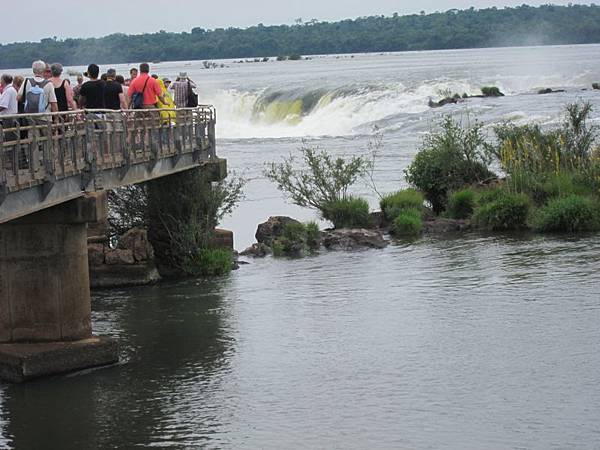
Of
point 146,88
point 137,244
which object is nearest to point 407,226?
point 137,244

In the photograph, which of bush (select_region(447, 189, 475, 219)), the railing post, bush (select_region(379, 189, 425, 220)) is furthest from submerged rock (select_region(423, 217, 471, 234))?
the railing post

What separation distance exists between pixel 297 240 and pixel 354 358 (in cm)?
1090

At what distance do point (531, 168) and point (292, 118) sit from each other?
41649 mm

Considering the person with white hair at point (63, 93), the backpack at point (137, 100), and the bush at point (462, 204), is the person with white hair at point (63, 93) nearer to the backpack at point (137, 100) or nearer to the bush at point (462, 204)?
the backpack at point (137, 100)

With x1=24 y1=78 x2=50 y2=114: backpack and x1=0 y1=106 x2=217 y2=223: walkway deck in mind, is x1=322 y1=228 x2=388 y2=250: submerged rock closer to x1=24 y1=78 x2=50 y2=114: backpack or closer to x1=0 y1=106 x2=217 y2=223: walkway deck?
x1=0 y1=106 x2=217 y2=223: walkway deck

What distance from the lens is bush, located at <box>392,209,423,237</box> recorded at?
104ft

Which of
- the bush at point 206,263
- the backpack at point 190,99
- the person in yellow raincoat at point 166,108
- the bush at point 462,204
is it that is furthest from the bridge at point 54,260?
the bush at point 462,204

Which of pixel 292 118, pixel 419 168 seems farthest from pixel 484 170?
pixel 292 118

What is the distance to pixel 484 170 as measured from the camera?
3431 cm

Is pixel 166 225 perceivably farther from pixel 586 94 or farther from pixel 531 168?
pixel 586 94

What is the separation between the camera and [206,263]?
2720cm

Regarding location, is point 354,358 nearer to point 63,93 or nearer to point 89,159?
point 89,159

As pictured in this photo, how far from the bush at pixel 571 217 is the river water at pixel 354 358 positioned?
0.73 meters

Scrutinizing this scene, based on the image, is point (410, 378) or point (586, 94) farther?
point (586, 94)
